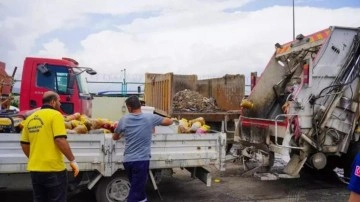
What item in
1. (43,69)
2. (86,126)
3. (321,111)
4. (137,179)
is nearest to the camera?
(137,179)

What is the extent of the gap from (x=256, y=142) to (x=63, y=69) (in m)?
3.60

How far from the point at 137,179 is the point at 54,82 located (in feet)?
11.2

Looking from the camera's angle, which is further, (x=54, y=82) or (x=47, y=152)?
(x=54, y=82)

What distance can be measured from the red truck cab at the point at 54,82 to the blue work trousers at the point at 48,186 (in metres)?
→ 3.50

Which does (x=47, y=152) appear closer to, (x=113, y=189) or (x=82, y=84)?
(x=113, y=189)

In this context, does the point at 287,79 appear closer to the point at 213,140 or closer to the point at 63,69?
the point at 213,140

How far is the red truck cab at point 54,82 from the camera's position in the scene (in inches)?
280

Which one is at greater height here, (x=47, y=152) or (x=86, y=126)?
(x=86, y=126)

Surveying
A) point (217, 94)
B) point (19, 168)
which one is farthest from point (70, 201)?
point (217, 94)

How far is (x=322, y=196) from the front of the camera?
6.32 m

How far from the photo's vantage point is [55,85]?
728 cm

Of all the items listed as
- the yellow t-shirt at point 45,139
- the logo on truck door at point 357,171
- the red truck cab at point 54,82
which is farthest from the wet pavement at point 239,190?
the logo on truck door at point 357,171

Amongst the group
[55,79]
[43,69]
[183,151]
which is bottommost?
[183,151]

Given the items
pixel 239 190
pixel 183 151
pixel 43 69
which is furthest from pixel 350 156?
pixel 43 69
